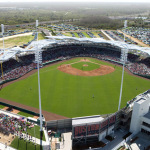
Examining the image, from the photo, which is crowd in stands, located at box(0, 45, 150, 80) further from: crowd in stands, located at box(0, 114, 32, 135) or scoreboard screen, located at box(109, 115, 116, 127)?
scoreboard screen, located at box(109, 115, 116, 127)

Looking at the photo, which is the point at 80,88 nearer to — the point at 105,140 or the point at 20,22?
the point at 105,140

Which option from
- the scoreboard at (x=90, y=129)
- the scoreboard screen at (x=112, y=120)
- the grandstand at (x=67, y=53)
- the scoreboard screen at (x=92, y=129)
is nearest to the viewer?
the scoreboard at (x=90, y=129)

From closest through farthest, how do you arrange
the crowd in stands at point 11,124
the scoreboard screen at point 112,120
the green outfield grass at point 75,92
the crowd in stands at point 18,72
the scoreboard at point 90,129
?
the scoreboard at point 90,129 → the scoreboard screen at point 112,120 → the crowd in stands at point 11,124 → the green outfield grass at point 75,92 → the crowd in stands at point 18,72

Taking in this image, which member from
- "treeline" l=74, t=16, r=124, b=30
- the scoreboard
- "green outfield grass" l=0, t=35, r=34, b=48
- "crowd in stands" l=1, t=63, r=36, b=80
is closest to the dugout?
the scoreboard

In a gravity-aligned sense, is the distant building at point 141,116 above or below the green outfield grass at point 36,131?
above

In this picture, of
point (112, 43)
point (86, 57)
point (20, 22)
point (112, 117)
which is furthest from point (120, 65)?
point (20, 22)

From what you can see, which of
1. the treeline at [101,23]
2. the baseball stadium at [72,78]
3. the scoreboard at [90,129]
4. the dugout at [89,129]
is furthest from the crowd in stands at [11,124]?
the treeline at [101,23]

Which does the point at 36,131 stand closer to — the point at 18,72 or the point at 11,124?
the point at 11,124

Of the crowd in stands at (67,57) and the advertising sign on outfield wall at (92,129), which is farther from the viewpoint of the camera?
the crowd in stands at (67,57)

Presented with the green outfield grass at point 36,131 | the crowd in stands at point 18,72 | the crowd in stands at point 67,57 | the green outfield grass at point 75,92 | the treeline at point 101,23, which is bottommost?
the green outfield grass at point 36,131

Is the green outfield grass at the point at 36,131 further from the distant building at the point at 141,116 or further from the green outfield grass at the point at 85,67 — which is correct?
the green outfield grass at the point at 85,67

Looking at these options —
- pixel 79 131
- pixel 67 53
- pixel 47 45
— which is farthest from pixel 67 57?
pixel 79 131
